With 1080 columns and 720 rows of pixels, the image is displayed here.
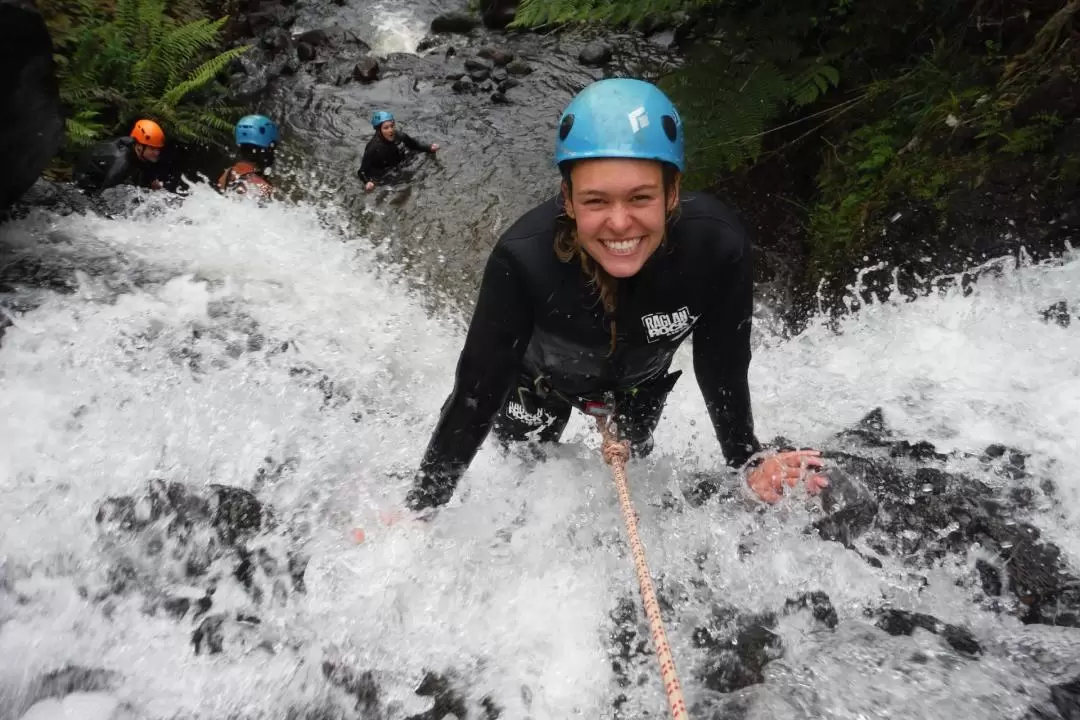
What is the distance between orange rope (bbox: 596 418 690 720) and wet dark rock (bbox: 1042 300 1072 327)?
8.82 feet

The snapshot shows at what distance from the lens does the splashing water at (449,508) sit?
256 cm

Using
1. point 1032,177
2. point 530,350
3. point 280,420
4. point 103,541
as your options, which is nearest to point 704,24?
point 1032,177

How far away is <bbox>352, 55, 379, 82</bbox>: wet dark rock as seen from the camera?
10.6 metres

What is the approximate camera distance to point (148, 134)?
7543 mm

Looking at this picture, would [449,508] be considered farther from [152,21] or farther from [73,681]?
[152,21]

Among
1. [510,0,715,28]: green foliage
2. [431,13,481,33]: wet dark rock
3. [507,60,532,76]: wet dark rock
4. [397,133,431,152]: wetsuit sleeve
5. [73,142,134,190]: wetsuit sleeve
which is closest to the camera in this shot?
[510,0,715,28]: green foliage

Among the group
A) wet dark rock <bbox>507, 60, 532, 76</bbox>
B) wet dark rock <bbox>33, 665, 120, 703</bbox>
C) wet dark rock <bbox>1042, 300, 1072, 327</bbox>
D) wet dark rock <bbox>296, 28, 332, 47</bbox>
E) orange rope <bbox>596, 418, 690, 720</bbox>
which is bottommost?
wet dark rock <bbox>33, 665, 120, 703</bbox>

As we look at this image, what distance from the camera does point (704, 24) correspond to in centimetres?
568

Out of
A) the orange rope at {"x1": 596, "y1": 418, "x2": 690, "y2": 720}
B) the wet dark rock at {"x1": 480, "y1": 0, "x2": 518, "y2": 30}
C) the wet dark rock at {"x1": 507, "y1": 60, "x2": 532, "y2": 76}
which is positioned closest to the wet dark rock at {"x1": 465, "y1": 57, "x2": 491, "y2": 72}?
the wet dark rock at {"x1": 507, "y1": 60, "x2": 532, "y2": 76}

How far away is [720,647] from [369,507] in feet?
Result: 6.27

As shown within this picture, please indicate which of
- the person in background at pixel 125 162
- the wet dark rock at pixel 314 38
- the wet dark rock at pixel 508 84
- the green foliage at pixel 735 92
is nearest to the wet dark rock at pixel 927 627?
the green foliage at pixel 735 92

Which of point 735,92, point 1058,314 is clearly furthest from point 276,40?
point 1058,314

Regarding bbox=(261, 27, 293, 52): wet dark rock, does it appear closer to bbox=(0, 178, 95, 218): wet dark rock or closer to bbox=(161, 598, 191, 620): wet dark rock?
bbox=(0, 178, 95, 218): wet dark rock

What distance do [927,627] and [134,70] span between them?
35.6 feet
